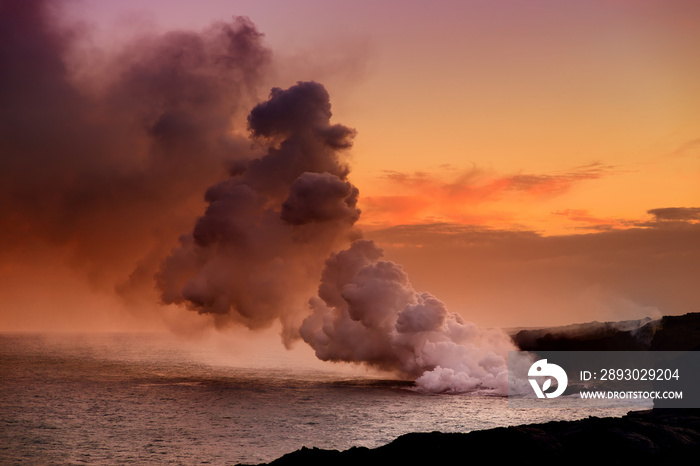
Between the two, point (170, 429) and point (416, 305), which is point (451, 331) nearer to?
point (416, 305)

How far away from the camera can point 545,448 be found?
41688mm

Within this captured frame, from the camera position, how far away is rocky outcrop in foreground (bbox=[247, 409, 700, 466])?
4103cm

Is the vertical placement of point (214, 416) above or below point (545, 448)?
below

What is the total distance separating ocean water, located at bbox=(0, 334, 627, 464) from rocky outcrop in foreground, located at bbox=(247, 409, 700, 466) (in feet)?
53.7

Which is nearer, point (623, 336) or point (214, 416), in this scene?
point (214, 416)

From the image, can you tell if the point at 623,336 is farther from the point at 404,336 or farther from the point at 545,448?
the point at 545,448

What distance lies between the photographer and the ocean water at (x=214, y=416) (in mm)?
61500

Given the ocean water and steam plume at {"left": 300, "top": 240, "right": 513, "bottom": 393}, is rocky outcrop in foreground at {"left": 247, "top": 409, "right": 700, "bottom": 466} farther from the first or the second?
steam plume at {"left": 300, "top": 240, "right": 513, "bottom": 393}

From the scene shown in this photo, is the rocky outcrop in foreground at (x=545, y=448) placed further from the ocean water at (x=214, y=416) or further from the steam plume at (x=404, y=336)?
the steam plume at (x=404, y=336)

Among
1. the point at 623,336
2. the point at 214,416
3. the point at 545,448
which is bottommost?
the point at 214,416

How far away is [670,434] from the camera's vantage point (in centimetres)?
4369

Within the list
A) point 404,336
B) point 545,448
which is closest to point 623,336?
point 404,336

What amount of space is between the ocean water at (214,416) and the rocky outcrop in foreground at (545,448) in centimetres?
1637

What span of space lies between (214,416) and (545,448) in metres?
50.0
